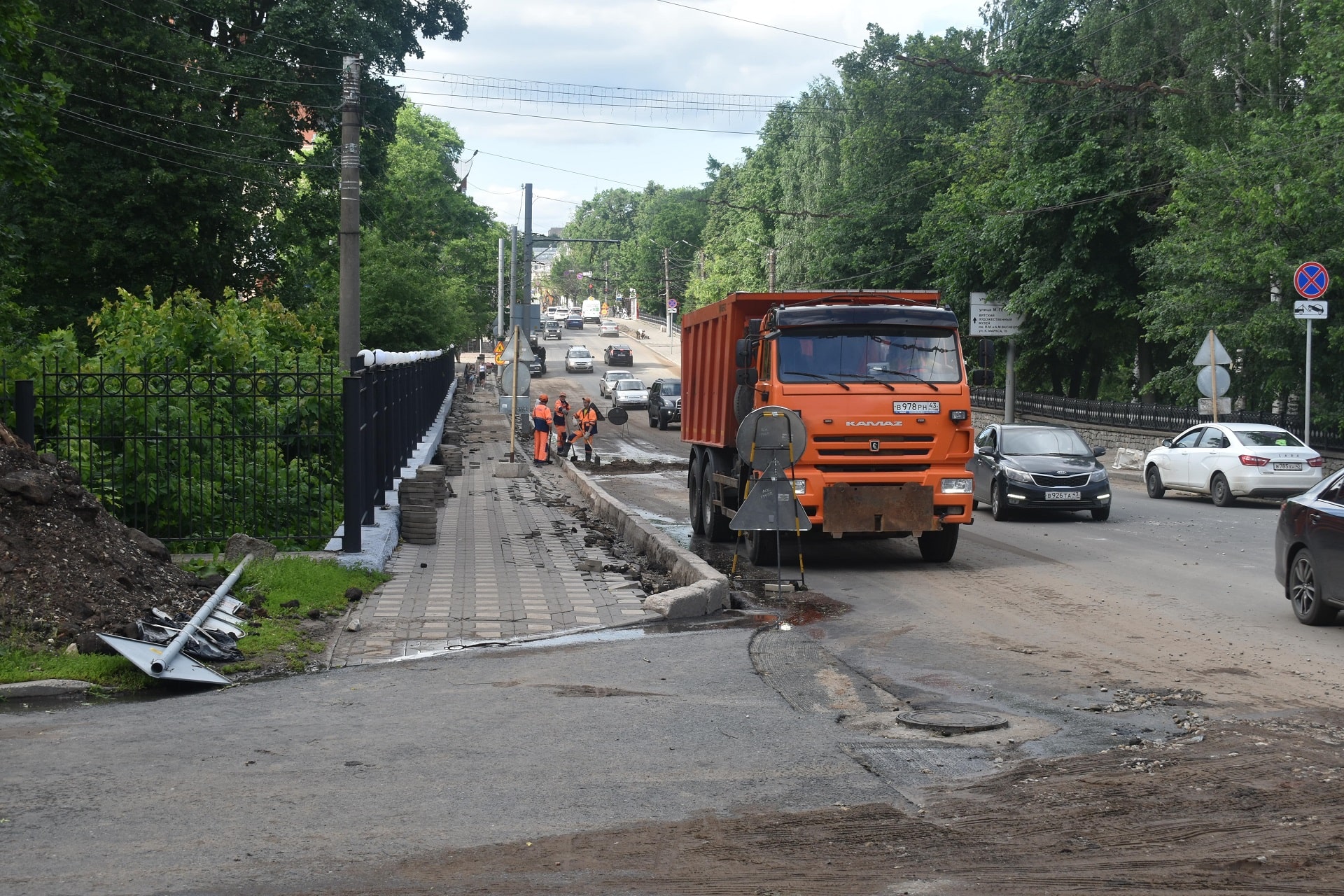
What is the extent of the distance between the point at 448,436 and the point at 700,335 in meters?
22.9

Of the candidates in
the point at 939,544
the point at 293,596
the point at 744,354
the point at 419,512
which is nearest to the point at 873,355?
the point at 744,354

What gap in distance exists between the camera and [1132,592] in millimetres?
12820

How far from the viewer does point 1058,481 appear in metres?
20.8

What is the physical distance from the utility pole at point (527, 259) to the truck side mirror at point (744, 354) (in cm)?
2120

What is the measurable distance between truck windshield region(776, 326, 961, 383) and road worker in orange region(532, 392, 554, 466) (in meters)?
20.1

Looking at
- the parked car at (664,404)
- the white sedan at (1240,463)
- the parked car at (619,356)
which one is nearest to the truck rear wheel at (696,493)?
the white sedan at (1240,463)

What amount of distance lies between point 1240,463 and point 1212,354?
4.98m

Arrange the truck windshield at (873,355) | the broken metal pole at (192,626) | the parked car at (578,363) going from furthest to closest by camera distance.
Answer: the parked car at (578,363) → the truck windshield at (873,355) → the broken metal pole at (192,626)

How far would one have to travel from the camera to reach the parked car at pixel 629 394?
62.5 m

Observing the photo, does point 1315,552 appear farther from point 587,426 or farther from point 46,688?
point 587,426

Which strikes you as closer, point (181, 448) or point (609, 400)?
point (181, 448)

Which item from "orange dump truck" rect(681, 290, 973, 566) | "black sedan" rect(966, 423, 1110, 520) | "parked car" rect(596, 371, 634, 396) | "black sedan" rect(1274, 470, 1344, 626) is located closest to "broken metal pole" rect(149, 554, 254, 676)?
"orange dump truck" rect(681, 290, 973, 566)

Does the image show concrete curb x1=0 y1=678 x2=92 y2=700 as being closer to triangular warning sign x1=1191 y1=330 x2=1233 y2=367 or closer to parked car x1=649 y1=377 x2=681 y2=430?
triangular warning sign x1=1191 y1=330 x2=1233 y2=367

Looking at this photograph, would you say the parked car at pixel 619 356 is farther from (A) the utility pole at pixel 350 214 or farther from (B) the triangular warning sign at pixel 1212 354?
(A) the utility pole at pixel 350 214
